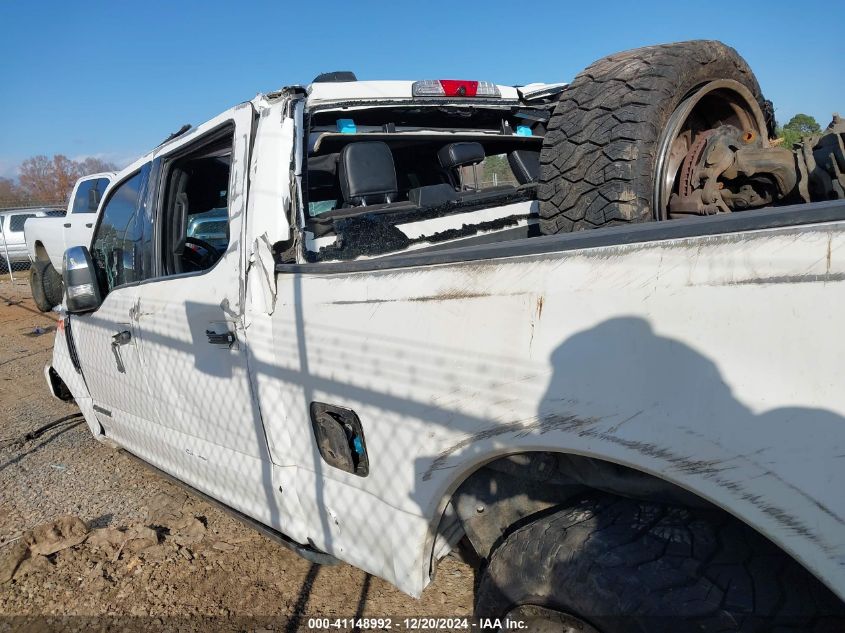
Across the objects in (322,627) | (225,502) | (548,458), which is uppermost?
(548,458)

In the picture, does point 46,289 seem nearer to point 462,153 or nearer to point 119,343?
point 119,343

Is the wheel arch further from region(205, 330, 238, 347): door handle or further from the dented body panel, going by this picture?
region(205, 330, 238, 347): door handle

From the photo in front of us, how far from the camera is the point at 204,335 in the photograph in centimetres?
246

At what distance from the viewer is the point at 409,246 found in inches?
102

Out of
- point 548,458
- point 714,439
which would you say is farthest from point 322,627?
point 714,439

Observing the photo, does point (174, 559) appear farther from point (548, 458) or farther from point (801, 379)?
point (801, 379)

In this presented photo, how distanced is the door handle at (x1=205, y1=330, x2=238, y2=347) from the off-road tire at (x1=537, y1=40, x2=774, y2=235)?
1.34 metres

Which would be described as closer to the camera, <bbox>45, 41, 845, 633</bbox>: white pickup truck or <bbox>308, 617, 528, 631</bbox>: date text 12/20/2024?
<bbox>45, 41, 845, 633</bbox>: white pickup truck

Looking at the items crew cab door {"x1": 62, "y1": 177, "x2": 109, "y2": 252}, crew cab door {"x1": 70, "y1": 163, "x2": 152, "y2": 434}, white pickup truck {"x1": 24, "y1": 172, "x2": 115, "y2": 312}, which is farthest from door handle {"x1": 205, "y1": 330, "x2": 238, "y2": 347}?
crew cab door {"x1": 62, "y1": 177, "x2": 109, "y2": 252}

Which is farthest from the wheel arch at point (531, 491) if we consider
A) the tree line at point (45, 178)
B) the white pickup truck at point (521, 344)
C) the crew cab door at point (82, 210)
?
the tree line at point (45, 178)

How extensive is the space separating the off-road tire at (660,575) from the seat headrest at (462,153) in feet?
7.48

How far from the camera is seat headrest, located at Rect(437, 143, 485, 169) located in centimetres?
346

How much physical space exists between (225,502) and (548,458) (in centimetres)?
176

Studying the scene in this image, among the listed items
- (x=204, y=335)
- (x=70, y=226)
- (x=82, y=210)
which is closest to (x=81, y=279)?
(x=204, y=335)
